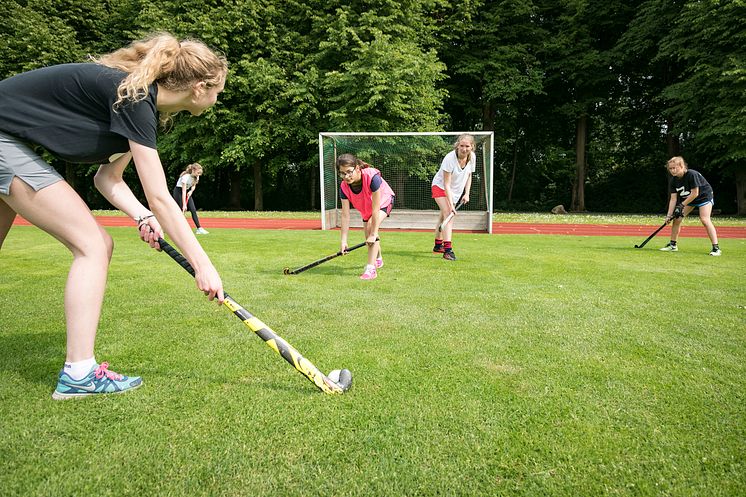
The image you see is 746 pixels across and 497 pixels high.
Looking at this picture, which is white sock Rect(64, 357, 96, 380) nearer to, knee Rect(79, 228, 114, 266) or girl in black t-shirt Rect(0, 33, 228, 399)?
girl in black t-shirt Rect(0, 33, 228, 399)

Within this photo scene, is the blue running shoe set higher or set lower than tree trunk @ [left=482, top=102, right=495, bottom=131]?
lower

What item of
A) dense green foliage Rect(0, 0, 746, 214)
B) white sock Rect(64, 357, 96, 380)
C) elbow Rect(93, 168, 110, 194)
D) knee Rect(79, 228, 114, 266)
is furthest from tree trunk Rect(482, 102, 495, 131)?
white sock Rect(64, 357, 96, 380)

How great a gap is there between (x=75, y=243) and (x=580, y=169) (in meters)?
26.2

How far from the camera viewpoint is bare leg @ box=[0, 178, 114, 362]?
2277 mm

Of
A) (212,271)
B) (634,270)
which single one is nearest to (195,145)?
(634,270)

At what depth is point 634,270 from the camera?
6.41 m

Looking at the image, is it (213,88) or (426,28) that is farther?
(426,28)

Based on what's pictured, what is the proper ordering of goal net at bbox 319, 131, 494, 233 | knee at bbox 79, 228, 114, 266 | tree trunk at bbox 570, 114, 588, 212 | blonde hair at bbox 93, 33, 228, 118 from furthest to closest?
1. tree trunk at bbox 570, 114, 588, 212
2. goal net at bbox 319, 131, 494, 233
3. knee at bbox 79, 228, 114, 266
4. blonde hair at bbox 93, 33, 228, 118

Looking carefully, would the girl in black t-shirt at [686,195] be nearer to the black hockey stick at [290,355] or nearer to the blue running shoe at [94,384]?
the black hockey stick at [290,355]

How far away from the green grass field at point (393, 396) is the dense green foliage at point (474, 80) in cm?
1640

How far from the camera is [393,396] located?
251cm

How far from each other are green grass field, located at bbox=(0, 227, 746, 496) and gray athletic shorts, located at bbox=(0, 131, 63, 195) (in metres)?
1.06

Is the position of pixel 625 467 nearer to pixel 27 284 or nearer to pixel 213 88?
pixel 213 88

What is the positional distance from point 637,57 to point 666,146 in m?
4.95
